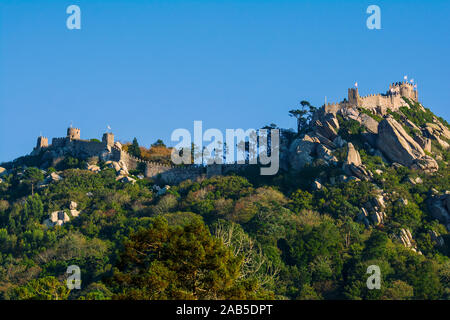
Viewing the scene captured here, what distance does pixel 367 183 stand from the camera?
6575 centimetres

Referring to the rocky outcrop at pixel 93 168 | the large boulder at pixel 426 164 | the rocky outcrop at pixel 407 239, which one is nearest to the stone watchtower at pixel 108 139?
the rocky outcrop at pixel 93 168

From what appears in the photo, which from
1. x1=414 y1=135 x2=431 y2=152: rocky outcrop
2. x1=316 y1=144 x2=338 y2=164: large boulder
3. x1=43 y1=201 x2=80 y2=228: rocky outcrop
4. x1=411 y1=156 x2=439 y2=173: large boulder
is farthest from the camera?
x1=414 y1=135 x2=431 y2=152: rocky outcrop

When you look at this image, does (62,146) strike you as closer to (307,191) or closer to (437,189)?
(307,191)

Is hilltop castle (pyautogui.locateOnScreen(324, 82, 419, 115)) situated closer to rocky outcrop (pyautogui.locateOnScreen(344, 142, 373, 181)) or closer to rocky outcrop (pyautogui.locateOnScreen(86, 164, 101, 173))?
rocky outcrop (pyautogui.locateOnScreen(344, 142, 373, 181))

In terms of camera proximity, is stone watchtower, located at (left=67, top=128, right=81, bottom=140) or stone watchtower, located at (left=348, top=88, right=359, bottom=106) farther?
stone watchtower, located at (left=67, top=128, right=81, bottom=140)

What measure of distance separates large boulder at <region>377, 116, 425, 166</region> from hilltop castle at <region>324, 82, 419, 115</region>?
5.73 m

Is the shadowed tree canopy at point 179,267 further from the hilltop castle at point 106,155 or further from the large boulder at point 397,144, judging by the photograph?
the hilltop castle at point 106,155

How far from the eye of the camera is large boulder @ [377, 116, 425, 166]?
69.4 m

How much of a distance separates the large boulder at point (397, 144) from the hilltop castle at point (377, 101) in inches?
226

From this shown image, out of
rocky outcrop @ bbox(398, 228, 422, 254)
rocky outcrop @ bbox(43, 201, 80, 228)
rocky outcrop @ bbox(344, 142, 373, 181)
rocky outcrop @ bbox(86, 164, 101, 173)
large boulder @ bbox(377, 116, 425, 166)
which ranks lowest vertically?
rocky outcrop @ bbox(398, 228, 422, 254)

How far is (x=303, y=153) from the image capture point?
7100cm

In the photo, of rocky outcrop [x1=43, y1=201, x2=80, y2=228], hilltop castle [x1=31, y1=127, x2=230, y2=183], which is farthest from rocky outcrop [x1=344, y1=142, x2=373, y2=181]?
rocky outcrop [x1=43, y1=201, x2=80, y2=228]

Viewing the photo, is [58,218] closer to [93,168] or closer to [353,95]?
[93,168]

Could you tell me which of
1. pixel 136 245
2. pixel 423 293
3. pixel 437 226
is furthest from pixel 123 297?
pixel 437 226
